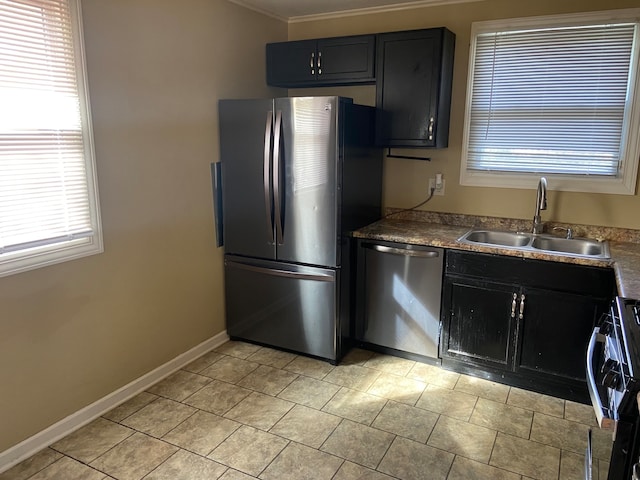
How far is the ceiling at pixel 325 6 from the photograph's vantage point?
10.5ft

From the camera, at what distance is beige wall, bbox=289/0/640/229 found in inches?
115

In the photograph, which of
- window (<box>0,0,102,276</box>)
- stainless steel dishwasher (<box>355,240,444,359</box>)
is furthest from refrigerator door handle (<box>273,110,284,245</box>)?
window (<box>0,0,102,276</box>)

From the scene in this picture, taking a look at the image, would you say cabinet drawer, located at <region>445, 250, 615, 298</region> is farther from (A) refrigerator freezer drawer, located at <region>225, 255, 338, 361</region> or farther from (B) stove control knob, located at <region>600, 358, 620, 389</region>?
(B) stove control knob, located at <region>600, 358, 620, 389</region>

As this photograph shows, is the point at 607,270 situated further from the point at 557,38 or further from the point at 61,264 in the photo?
the point at 61,264

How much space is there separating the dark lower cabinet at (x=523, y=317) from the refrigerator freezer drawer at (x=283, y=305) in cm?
Answer: 74

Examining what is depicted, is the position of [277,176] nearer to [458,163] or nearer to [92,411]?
[458,163]

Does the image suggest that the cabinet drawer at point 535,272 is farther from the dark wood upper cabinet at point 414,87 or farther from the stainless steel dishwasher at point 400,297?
the dark wood upper cabinet at point 414,87

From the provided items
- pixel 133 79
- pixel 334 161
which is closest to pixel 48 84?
pixel 133 79

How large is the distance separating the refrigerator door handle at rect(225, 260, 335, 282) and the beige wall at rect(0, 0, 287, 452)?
146mm

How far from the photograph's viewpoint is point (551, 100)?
298 cm

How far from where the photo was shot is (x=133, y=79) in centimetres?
252

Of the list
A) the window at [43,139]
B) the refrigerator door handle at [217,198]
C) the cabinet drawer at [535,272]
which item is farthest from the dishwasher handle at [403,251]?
the window at [43,139]

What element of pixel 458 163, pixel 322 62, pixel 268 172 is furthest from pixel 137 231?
pixel 458 163

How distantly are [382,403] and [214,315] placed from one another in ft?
4.40
